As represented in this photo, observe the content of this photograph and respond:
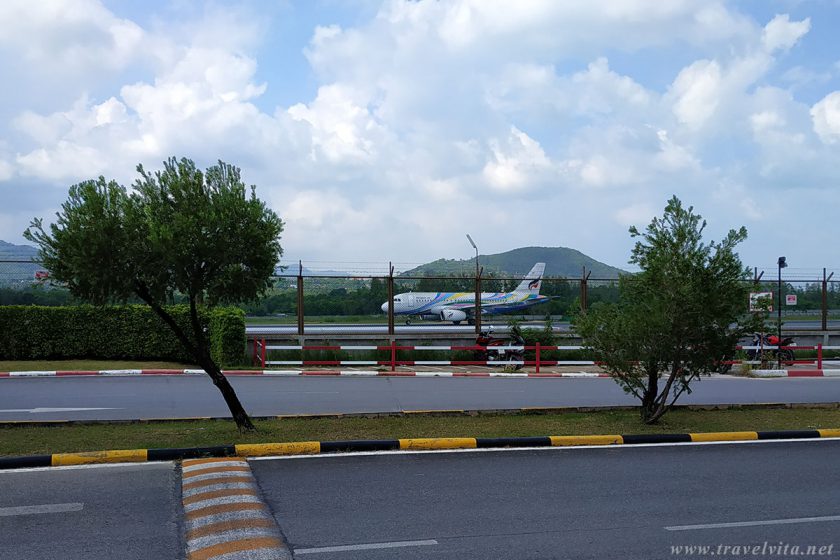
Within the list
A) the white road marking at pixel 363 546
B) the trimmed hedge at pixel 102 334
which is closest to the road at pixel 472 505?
the white road marking at pixel 363 546

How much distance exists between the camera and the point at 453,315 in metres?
36.3

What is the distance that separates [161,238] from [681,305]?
23.9 feet

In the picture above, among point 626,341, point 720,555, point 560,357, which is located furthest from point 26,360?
point 720,555

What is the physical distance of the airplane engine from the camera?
35.8 meters

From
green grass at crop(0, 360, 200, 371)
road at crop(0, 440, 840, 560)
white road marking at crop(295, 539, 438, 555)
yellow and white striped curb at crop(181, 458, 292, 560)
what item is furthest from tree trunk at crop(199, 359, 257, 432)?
green grass at crop(0, 360, 200, 371)

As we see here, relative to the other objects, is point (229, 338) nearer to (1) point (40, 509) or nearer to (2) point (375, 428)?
(2) point (375, 428)

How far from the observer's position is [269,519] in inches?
265

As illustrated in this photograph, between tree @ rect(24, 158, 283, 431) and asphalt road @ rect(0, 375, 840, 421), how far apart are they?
3.39 m

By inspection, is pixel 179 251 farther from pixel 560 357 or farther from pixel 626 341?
pixel 560 357

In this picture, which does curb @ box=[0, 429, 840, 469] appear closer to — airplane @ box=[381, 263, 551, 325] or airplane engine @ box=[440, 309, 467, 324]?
airplane @ box=[381, 263, 551, 325]

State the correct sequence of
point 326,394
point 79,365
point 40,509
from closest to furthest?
point 40,509 < point 326,394 < point 79,365

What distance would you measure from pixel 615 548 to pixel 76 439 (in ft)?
24.2

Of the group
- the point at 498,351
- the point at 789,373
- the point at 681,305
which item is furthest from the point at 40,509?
the point at 789,373

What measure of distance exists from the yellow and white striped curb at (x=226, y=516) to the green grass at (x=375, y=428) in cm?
146
